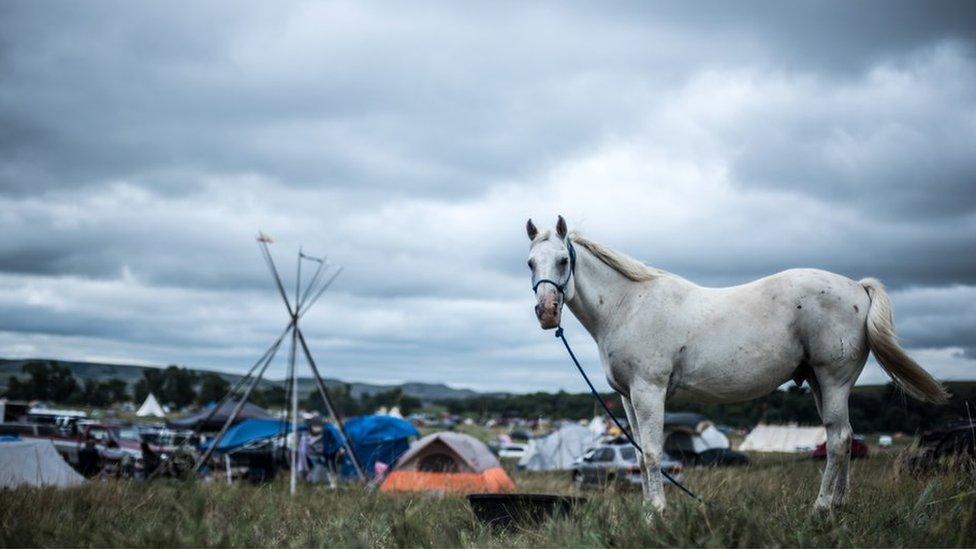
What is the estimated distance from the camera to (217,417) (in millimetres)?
32125

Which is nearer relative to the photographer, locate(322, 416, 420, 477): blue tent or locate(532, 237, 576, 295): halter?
locate(532, 237, 576, 295): halter

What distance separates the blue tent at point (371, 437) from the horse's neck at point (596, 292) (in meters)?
17.0

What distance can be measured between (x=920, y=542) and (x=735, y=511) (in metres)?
0.91

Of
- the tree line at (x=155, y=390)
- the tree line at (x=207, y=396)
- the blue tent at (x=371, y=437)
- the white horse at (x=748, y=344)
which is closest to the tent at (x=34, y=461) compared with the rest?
the blue tent at (x=371, y=437)

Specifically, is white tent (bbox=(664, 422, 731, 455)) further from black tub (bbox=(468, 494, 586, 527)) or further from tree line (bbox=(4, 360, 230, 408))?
tree line (bbox=(4, 360, 230, 408))

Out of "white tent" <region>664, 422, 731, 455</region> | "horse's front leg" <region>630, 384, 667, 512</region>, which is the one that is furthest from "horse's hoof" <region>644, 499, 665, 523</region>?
"white tent" <region>664, 422, 731, 455</region>

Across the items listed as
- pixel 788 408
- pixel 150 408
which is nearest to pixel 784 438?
pixel 788 408

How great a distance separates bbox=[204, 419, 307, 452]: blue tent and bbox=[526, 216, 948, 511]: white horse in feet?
60.1

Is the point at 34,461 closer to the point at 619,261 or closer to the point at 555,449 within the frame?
the point at 619,261

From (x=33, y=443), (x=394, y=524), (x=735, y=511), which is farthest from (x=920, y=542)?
(x=33, y=443)

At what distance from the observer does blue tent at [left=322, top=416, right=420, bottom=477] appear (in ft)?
73.6

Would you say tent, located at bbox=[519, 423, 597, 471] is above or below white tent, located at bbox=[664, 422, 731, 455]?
below

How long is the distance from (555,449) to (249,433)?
12.2 m

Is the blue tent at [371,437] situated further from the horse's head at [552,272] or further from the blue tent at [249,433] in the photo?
the horse's head at [552,272]
